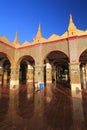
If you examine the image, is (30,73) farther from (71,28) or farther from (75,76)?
(71,28)

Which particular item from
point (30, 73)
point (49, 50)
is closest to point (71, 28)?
point (49, 50)

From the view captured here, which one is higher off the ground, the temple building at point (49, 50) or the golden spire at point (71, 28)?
the golden spire at point (71, 28)

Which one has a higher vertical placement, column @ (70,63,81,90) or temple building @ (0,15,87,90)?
temple building @ (0,15,87,90)

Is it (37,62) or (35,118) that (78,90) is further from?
(35,118)

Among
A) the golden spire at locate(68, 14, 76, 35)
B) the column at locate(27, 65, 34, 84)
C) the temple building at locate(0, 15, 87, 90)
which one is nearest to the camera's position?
the temple building at locate(0, 15, 87, 90)

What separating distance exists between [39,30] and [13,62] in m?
7.09

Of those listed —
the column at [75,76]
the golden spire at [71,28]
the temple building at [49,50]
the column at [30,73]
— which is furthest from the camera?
the column at [30,73]

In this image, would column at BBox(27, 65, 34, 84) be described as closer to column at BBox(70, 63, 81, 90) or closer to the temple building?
the temple building

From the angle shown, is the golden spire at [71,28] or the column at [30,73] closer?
the golden spire at [71,28]

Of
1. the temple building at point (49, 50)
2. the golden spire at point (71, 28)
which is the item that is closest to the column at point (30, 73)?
the temple building at point (49, 50)

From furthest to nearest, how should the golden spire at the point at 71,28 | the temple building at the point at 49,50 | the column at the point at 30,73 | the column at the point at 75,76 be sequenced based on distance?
the column at the point at 30,73, the golden spire at the point at 71,28, the temple building at the point at 49,50, the column at the point at 75,76

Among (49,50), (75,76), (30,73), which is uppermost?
(49,50)

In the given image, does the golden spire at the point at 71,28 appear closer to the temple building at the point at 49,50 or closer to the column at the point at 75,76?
the temple building at the point at 49,50

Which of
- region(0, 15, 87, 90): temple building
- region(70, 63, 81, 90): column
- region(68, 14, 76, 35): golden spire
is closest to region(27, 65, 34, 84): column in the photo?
region(0, 15, 87, 90): temple building
